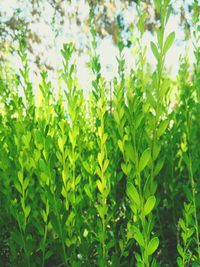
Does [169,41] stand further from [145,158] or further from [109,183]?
[109,183]

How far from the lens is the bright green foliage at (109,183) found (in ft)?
2.67

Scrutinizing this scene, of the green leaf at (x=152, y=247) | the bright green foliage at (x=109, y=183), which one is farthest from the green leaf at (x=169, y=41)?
the green leaf at (x=152, y=247)

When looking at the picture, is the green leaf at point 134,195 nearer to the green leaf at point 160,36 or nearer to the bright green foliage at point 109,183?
the bright green foliage at point 109,183

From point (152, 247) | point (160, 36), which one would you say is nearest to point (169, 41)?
point (160, 36)

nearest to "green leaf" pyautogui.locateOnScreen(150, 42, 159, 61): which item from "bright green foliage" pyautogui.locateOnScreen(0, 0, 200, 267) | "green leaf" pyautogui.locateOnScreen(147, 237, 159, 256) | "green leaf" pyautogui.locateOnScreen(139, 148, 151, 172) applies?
"bright green foliage" pyautogui.locateOnScreen(0, 0, 200, 267)

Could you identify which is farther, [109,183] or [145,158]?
[109,183]

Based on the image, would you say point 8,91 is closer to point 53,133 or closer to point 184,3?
point 53,133

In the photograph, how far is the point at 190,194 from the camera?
3.57 feet

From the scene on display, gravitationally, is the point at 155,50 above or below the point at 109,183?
above

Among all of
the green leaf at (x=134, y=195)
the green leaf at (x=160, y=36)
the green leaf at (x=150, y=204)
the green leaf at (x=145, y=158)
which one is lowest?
the green leaf at (x=150, y=204)

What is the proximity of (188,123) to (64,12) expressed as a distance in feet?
36.2

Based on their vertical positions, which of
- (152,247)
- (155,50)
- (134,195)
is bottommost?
(152,247)

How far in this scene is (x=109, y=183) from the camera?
3.59 ft

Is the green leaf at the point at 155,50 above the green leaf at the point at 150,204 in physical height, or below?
above
